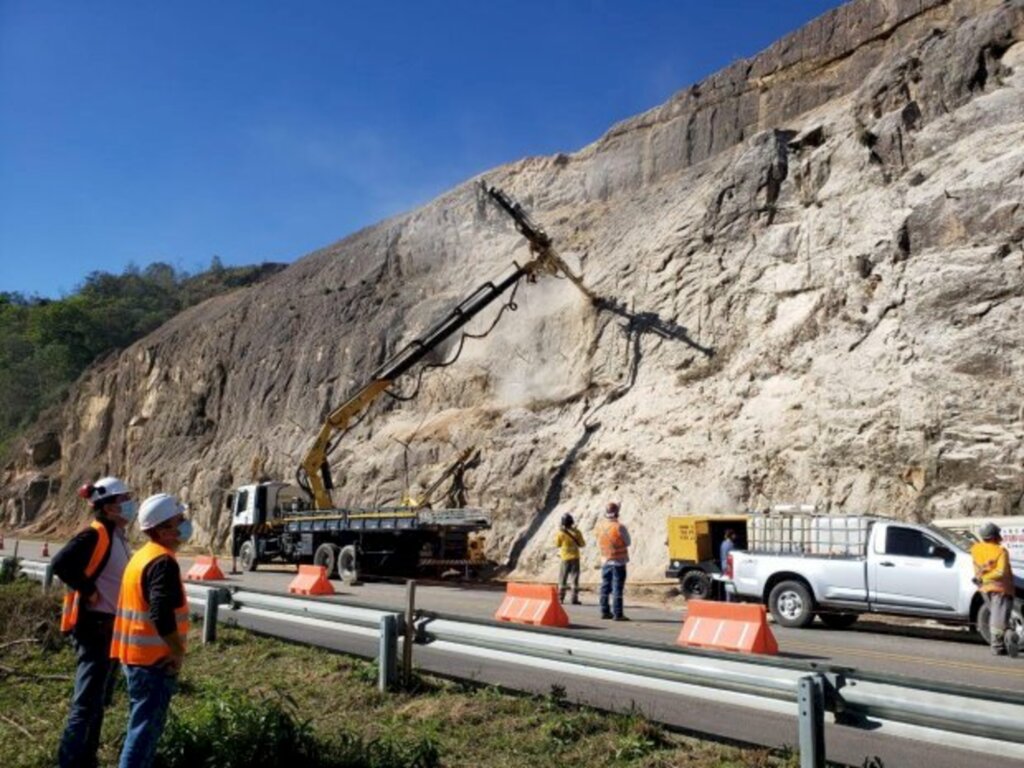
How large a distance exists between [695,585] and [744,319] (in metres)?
8.98

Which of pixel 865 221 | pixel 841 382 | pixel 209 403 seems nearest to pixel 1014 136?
pixel 865 221

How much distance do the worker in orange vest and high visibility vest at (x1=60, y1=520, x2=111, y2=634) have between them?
98 cm

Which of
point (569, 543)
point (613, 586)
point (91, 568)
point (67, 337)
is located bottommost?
point (613, 586)

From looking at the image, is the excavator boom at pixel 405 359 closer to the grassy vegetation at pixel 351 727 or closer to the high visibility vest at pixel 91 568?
the grassy vegetation at pixel 351 727

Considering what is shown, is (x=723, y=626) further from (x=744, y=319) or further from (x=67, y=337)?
(x=67, y=337)

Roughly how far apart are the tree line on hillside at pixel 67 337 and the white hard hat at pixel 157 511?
199ft

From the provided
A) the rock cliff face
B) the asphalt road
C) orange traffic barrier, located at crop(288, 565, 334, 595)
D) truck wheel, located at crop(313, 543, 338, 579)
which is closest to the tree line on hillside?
the rock cliff face

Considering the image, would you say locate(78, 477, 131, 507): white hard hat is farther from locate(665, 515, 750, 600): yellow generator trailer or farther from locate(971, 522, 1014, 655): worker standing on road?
locate(665, 515, 750, 600): yellow generator trailer

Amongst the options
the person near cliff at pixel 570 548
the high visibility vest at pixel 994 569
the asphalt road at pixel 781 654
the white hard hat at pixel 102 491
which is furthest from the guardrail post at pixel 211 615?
the high visibility vest at pixel 994 569

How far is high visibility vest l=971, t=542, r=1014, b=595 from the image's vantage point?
1018 cm

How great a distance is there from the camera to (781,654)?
9750 millimetres

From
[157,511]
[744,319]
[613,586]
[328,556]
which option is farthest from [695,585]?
[157,511]

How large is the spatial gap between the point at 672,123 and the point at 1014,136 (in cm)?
1379

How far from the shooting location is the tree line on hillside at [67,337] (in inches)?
2569
